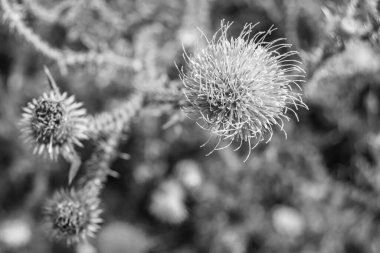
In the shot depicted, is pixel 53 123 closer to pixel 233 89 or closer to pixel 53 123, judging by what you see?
pixel 53 123

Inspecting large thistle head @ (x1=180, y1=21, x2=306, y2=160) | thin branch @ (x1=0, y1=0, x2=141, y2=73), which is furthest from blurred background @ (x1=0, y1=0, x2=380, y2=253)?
large thistle head @ (x1=180, y1=21, x2=306, y2=160)

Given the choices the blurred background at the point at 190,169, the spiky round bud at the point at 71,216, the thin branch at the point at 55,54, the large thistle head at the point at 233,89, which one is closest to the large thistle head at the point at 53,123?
the spiky round bud at the point at 71,216

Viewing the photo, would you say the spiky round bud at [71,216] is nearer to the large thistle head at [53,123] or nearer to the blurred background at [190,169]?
the large thistle head at [53,123]

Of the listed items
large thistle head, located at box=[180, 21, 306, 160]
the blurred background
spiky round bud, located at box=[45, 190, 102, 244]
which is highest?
the blurred background

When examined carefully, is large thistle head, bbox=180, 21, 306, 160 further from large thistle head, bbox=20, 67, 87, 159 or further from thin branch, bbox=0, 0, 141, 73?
thin branch, bbox=0, 0, 141, 73

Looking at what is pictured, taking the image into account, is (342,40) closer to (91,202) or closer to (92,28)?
(91,202)

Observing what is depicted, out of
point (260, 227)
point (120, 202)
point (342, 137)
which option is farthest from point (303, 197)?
point (120, 202)

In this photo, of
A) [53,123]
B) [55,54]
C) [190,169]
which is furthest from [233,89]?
[190,169]
